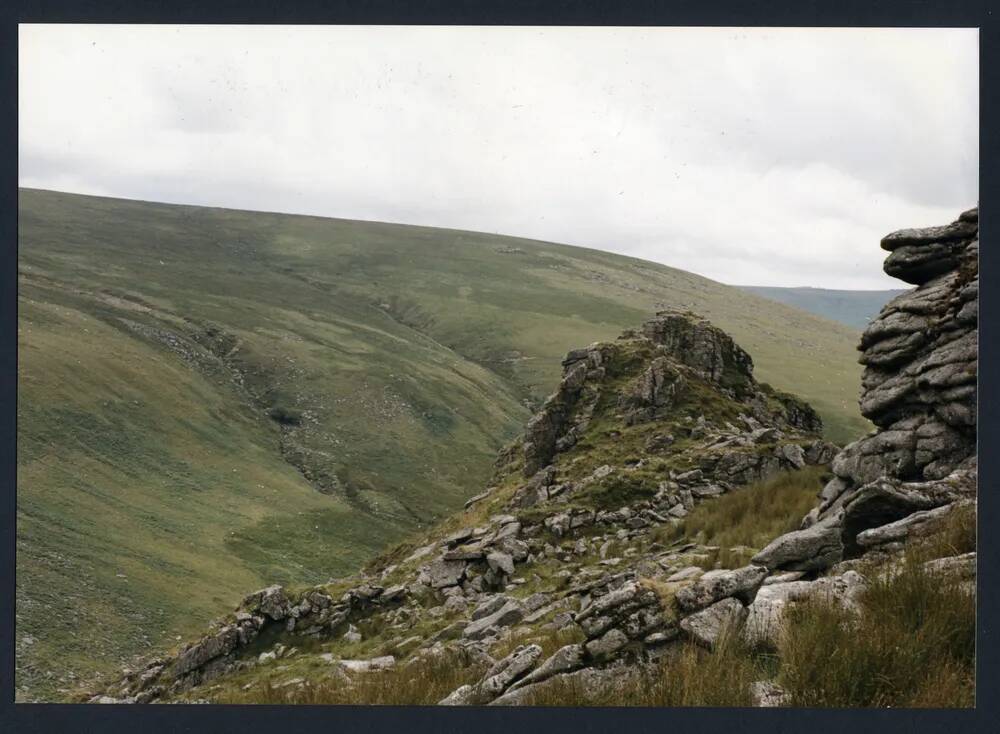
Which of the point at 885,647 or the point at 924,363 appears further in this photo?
the point at 924,363

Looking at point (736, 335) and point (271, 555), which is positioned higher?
point (736, 335)

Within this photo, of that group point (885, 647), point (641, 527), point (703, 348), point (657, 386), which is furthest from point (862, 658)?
point (703, 348)

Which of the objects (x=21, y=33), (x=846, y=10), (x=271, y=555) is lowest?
(x=271, y=555)

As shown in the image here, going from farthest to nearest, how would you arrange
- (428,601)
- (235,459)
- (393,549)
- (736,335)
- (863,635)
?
(736,335) < (235,459) < (393,549) < (428,601) < (863,635)

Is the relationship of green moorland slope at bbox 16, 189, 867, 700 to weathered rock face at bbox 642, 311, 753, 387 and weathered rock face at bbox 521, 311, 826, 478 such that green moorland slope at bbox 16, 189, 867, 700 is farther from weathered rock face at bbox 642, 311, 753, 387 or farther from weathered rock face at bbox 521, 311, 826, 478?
weathered rock face at bbox 642, 311, 753, 387

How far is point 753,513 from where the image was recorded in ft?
53.1

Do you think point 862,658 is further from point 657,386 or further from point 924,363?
point 657,386

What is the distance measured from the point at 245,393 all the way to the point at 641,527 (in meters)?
74.6

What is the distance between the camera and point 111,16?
403 inches

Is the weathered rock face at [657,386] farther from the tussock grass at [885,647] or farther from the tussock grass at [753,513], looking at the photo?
the tussock grass at [885,647]

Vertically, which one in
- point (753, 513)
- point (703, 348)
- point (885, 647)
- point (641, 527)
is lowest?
point (641, 527)

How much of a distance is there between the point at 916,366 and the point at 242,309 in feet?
367

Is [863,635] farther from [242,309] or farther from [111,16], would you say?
[242,309]

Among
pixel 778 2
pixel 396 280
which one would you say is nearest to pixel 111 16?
pixel 778 2
